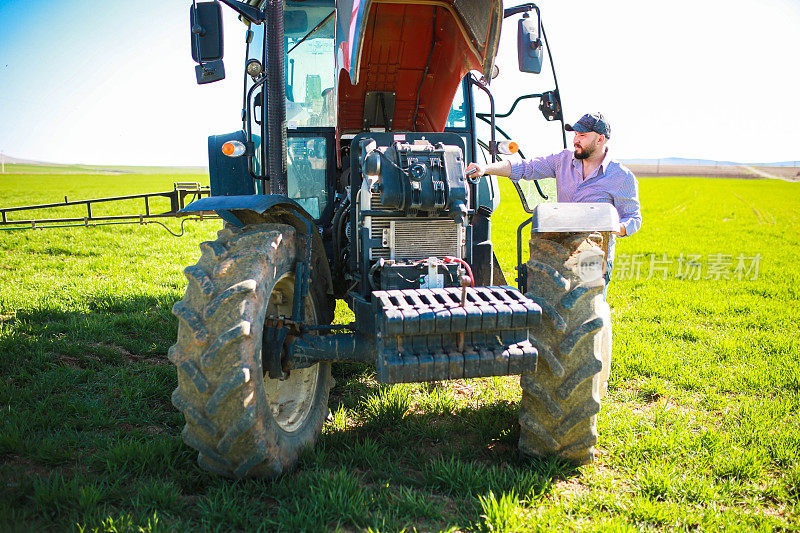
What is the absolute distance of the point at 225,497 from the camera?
296cm

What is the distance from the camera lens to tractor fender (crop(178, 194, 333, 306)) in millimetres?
3324

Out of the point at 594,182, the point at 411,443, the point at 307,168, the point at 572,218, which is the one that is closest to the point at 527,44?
the point at 594,182

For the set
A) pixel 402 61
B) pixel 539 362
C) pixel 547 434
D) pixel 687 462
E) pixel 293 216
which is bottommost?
pixel 687 462

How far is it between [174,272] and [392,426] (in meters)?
6.28

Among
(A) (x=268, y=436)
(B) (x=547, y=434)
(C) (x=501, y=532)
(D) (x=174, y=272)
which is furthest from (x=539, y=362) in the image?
(D) (x=174, y=272)

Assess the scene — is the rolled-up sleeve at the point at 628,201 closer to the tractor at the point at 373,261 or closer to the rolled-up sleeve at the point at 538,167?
the tractor at the point at 373,261

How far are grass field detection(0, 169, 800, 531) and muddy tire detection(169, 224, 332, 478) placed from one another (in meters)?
0.21

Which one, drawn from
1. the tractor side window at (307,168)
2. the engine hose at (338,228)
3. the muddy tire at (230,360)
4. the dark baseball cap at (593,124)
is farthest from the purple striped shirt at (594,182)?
the muddy tire at (230,360)

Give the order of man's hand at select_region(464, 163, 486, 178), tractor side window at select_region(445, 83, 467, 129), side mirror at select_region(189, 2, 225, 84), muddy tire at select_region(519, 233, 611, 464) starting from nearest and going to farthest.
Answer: muddy tire at select_region(519, 233, 611, 464) < man's hand at select_region(464, 163, 486, 178) < side mirror at select_region(189, 2, 225, 84) < tractor side window at select_region(445, 83, 467, 129)

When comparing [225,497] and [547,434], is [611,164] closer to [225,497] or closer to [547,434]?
[547,434]

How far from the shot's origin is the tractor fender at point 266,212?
3324 mm

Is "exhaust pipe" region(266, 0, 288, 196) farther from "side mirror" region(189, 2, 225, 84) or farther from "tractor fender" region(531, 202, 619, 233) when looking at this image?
"tractor fender" region(531, 202, 619, 233)

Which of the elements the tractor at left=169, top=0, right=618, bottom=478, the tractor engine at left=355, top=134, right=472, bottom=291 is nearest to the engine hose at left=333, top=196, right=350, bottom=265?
the tractor at left=169, top=0, right=618, bottom=478

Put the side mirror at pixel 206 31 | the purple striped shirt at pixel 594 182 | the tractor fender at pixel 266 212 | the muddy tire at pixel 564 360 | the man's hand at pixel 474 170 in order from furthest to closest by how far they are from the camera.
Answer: the purple striped shirt at pixel 594 182
the side mirror at pixel 206 31
the man's hand at pixel 474 170
the tractor fender at pixel 266 212
the muddy tire at pixel 564 360
